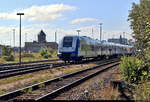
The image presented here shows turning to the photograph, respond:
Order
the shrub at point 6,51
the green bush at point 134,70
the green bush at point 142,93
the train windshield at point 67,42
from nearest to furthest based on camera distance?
the green bush at point 142,93, the green bush at point 134,70, the train windshield at point 67,42, the shrub at point 6,51

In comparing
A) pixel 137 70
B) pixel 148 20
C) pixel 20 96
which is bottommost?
pixel 20 96

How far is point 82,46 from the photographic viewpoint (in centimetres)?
2959

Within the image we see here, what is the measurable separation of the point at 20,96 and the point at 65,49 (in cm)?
1867

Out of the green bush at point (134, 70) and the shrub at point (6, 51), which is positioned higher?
the shrub at point (6, 51)

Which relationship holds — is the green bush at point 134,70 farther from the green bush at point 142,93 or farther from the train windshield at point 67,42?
the train windshield at point 67,42

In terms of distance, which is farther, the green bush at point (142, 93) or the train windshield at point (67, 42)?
the train windshield at point (67, 42)

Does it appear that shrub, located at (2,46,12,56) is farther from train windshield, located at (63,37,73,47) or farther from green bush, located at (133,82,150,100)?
green bush, located at (133,82,150,100)

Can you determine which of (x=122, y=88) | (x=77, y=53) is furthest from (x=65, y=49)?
(x=122, y=88)

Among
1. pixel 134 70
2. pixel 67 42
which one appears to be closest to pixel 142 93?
pixel 134 70

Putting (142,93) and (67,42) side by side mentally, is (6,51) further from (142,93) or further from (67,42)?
(142,93)

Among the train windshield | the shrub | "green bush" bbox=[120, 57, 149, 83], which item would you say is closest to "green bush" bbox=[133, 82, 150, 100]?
"green bush" bbox=[120, 57, 149, 83]

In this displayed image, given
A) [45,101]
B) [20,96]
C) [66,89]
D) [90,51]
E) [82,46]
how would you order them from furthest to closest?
[90,51]
[82,46]
[66,89]
[20,96]
[45,101]

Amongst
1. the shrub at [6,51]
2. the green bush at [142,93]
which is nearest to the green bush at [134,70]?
the green bush at [142,93]

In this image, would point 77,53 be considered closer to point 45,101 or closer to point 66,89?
point 66,89
